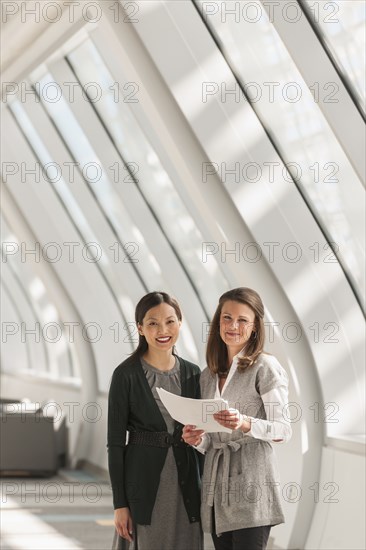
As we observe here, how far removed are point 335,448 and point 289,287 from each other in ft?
4.38

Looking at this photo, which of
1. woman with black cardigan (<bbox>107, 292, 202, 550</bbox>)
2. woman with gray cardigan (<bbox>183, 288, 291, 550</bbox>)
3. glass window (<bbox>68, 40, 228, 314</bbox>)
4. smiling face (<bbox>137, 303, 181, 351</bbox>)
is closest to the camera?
woman with gray cardigan (<bbox>183, 288, 291, 550</bbox>)

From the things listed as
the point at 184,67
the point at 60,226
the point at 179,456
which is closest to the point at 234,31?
the point at 184,67

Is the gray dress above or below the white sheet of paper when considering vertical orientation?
below

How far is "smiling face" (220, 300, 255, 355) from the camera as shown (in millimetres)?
4066

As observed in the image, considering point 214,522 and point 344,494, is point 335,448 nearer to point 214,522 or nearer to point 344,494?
point 344,494

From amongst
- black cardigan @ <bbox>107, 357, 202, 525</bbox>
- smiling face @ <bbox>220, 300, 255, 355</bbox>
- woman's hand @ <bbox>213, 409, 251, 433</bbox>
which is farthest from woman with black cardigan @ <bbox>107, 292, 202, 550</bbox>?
woman's hand @ <bbox>213, 409, 251, 433</bbox>

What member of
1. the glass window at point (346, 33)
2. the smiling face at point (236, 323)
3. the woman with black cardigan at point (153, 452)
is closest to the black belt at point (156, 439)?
the woman with black cardigan at point (153, 452)

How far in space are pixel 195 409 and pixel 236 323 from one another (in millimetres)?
490

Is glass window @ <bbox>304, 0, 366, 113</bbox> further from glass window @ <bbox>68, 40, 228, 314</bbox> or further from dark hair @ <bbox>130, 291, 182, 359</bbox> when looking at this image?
glass window @ <bbox>68, 40, 228, 314</bbox>

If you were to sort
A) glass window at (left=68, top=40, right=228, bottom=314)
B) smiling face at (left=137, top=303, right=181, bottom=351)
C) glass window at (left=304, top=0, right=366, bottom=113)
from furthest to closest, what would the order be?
glass window at (left=68, top=40, right=228, bottom=314), glass window at (left=304, top=0, right=366, bottom=113), smiling face at (left=137, top=303, right=181, bottom=351)

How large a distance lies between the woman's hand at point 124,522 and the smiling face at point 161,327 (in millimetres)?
763

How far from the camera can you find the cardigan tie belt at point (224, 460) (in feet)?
12.9

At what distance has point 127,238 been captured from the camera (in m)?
12.0

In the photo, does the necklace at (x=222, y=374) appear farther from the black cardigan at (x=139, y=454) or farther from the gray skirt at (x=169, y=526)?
the gray skirt at (x=169, y=526)
